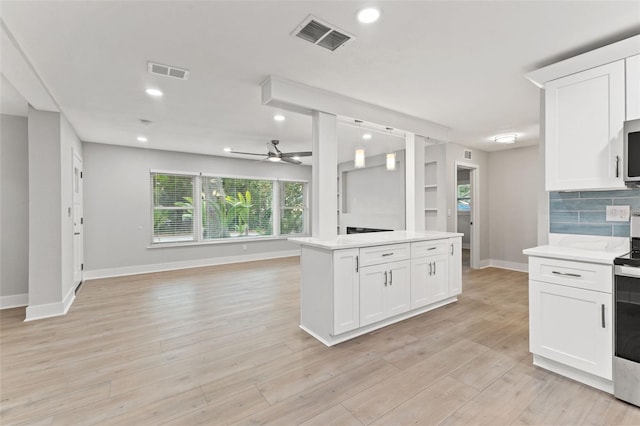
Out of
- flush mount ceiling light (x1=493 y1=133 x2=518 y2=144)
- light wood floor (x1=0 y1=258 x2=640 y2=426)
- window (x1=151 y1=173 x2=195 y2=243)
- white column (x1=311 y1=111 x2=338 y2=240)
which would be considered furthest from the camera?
window (x1=151 y1=173 x2=195 y2=243)

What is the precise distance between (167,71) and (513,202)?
6796 mm

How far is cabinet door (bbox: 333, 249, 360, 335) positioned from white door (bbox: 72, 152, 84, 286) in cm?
457

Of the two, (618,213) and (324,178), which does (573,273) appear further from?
(324,178)

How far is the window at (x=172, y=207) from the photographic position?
256 inches

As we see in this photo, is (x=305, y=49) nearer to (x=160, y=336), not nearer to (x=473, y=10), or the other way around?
(x=473, y=10)

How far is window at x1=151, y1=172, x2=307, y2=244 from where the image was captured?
662cm

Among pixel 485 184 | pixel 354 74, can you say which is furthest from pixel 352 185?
pixel 354 74

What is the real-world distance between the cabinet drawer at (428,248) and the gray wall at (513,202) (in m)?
3.35

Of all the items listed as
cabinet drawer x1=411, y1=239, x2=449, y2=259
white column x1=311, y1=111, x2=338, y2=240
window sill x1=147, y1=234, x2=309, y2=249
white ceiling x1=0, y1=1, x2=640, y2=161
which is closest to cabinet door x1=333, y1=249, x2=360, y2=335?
white column x1=311, y1=111, x2=338, y2=240

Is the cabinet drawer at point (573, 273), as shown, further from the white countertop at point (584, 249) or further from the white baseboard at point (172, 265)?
the white baseboard at point (172, 265)

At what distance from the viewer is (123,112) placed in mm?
4004

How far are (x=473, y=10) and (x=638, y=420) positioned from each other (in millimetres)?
2842

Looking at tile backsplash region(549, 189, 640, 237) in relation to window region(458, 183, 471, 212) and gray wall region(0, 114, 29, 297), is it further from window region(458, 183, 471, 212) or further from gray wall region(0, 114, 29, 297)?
gray wall region(0, 114, 29, 297)

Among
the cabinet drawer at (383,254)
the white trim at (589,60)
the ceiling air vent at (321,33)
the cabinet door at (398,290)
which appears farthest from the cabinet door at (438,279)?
the ceiling air vent at (321,33)
